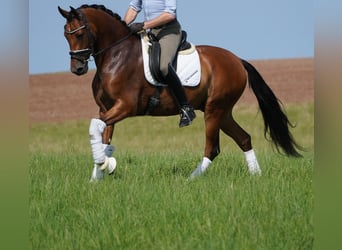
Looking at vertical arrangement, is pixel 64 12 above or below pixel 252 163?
above

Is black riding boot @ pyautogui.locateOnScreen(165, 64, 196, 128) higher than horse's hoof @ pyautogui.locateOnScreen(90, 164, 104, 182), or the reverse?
black riding boot @ pyautogui.locateOnScreen(165, 64, 196, 128)

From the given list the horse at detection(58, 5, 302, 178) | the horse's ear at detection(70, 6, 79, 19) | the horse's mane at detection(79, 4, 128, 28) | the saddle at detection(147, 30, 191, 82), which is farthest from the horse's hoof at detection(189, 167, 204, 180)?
the horse's ear at detection(70, 6, 79, 19)

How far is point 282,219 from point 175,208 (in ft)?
2.51

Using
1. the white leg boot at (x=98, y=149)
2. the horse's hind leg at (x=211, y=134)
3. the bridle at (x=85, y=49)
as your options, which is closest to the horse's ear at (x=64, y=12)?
the bridle at (x=85, y=49)

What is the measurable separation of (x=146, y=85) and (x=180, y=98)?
1.22 feet

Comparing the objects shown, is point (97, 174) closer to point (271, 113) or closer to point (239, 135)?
point (239, 135)

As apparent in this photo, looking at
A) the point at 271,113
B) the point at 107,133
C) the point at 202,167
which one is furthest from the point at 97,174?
the point at 271,113

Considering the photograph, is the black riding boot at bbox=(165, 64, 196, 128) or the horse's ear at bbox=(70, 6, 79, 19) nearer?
the horse's ear at bbox=(70, 6, 79, 19)

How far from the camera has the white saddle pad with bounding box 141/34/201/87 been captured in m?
5.40

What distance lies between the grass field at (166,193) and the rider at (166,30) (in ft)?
2.52

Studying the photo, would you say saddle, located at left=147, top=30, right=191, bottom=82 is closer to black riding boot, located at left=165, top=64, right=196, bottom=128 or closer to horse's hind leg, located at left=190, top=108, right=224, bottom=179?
black riding boot, located at left=165, top=64, right=196, bottom=128

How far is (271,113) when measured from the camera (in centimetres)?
609

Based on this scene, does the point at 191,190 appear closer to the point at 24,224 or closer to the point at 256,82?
the point at 24,224

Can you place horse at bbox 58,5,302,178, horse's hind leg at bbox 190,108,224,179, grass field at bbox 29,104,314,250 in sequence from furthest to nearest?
horse's hind leg at bbox 190,108,224,179 < horse at bbox 58,5,302,178 < grass field at bbox 29,104,314,250
